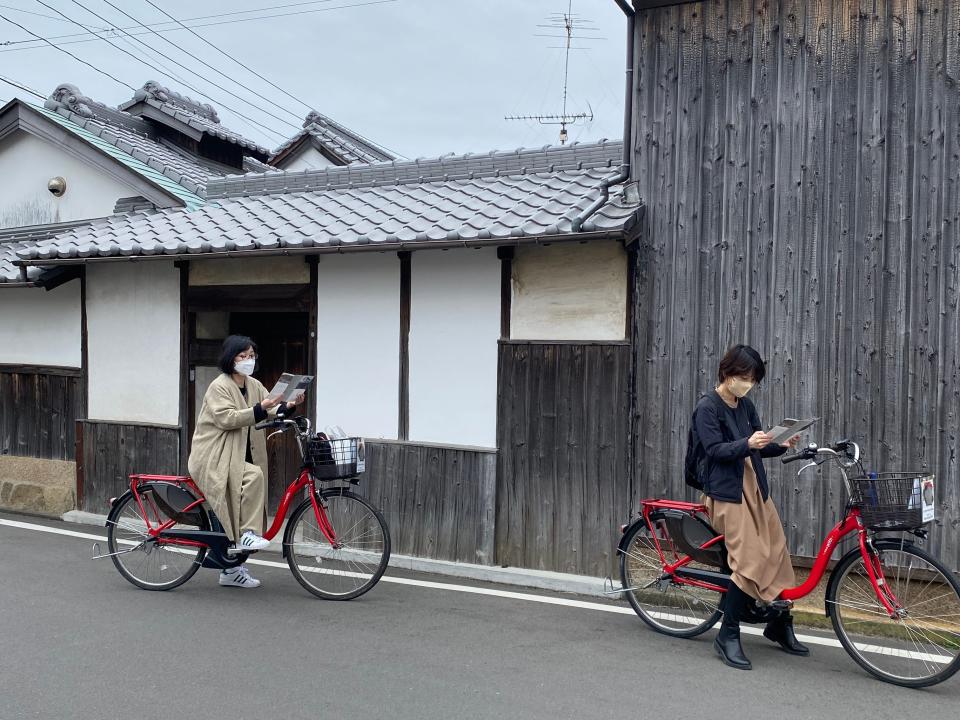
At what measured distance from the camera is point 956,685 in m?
5.00

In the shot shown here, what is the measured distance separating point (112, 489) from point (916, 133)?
31.4 ft

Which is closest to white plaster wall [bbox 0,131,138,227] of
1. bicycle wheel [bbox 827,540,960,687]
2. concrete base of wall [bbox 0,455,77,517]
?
concrete base of wall [bbox 0,455,77,517]

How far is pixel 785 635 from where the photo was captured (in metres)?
5.59

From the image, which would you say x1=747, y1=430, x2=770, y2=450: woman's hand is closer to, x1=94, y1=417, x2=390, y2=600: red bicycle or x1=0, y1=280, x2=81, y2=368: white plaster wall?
x1=94, y1=417, x2=390, y2=600: red bicycle

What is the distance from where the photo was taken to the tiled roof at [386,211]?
7.77 m

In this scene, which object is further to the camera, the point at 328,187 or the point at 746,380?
the point at 328,187

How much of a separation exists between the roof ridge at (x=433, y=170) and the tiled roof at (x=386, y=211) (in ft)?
0.05

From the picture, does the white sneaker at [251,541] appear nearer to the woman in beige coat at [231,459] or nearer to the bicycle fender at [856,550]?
the woman in beige coat at [231,459]

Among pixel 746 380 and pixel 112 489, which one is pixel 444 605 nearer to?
pixel 746 380

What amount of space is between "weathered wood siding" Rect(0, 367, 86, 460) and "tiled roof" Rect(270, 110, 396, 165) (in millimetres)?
10063

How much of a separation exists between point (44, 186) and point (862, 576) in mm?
13968

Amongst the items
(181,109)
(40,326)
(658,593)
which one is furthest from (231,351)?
(181,109)

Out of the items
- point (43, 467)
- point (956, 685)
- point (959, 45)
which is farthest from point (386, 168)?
point (956, 685)

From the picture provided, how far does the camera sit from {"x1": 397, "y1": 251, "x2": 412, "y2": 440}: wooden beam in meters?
8.46
